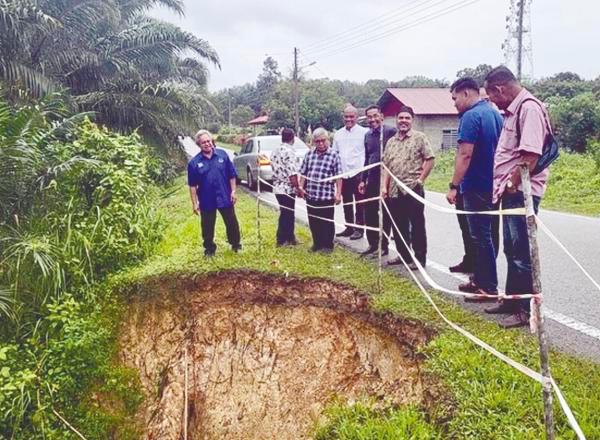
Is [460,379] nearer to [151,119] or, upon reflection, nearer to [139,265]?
[139,265]

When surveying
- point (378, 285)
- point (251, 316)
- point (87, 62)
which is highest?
point (87, 62)

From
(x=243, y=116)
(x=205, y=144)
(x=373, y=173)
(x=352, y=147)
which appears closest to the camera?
(x=205, y=144)

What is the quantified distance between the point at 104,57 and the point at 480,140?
9214mm

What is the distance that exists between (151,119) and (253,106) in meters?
53.1

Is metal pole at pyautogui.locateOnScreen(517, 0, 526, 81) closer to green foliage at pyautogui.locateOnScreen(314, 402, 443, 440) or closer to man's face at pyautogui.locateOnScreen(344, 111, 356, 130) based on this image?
man's face at pyautogui.locateOnScreen(344, 111, 356, 130)

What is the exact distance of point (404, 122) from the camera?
17.2 ft

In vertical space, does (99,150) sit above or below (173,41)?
below

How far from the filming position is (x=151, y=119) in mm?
11578

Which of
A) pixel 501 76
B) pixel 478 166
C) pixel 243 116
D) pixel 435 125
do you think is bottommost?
pixel 478 166

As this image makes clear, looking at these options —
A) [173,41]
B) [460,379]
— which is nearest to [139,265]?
[460,379]

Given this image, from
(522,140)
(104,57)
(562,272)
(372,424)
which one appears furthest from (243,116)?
(372,424)

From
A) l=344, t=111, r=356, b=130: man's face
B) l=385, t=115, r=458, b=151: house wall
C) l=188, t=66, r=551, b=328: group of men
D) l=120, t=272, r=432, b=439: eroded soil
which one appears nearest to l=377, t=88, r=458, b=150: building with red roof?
l=385, t=115, r=458, b=151: house wall

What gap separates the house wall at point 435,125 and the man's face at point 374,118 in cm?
2000

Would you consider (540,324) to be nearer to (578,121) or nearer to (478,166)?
(478,166)
